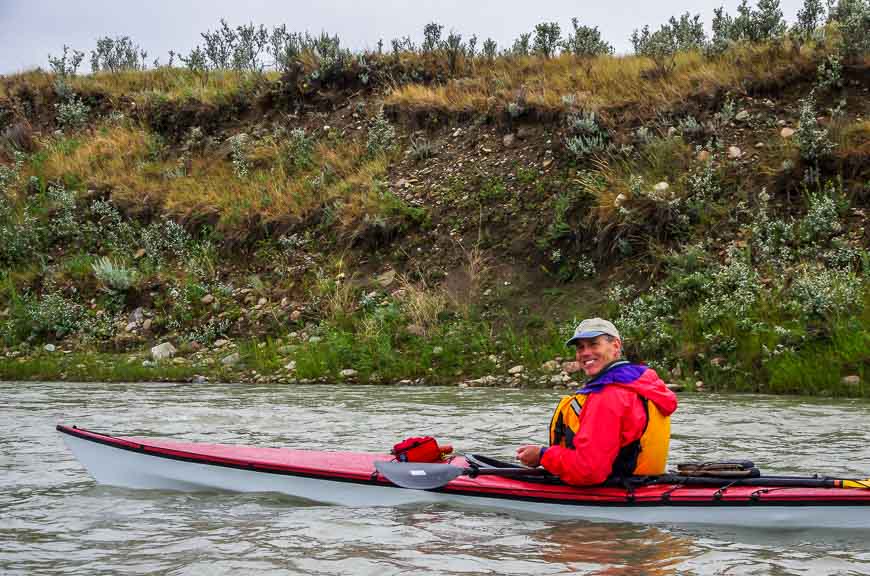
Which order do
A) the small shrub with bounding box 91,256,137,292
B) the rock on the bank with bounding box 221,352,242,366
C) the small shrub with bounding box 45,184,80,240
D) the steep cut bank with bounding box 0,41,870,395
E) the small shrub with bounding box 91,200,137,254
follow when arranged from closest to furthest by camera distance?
the steep cut bank with bounding box 0,41,870,395 → the rock on the bank with bounding box 221,352,242,366 → the small shrub with bounding box 91,256,137,292 → the small shrub with bounding box 91,200,137,254 → the small shrub with bounding box 45,184,80,240

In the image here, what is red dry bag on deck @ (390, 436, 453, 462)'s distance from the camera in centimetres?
662

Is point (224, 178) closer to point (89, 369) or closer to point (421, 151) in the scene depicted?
point (421, 151)

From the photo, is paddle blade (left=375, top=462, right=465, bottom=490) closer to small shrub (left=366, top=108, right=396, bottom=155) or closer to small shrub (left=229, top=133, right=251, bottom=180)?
small shrub (left=366, top=108, right=396, bottom=155)

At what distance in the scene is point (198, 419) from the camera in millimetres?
9961

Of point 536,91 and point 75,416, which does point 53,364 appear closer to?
point 75,416

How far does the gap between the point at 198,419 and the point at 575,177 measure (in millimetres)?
7079

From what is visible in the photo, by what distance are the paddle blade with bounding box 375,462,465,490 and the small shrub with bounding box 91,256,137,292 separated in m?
10.3

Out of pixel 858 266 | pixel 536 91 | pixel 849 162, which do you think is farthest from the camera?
pixel 536 91

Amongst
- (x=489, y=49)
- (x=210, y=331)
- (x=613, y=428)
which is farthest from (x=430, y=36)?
(x=613, y=428)

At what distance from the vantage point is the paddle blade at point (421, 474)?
250 inches

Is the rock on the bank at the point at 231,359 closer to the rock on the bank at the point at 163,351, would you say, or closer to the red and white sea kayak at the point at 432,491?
the rock on the bank at the point at 163,351

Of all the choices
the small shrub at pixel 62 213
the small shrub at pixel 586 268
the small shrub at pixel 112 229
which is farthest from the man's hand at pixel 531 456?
the small shrub at pixel 62 213

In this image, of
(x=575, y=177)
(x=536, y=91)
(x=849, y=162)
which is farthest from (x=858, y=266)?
(x=536, y=91)

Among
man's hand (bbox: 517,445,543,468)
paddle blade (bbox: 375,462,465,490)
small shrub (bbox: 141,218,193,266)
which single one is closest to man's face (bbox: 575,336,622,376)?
man's hand (bbox: 517,445,543,468)
